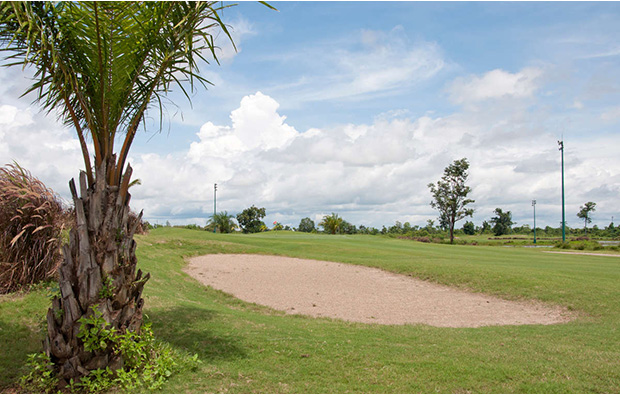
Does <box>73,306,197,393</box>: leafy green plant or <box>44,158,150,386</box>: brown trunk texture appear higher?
<box>44,158,150,386</box>: brown trunk texture

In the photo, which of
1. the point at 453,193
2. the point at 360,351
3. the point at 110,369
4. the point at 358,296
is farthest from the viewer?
the point at 453,193

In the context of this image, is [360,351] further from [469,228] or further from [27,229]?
[469,228]

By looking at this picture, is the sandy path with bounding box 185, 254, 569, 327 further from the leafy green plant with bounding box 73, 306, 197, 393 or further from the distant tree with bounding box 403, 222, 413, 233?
the distant tree with bounding box 403, 222, 413, 233

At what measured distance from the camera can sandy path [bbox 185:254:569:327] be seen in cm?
1202

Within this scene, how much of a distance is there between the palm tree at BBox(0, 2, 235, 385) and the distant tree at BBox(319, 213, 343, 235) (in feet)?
175

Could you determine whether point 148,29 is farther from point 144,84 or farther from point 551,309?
point 551,309

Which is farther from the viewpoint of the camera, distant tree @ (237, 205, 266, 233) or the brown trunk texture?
distant tree @ (237, 205, 266, 233)

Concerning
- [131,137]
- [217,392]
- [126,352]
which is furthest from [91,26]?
[217,392]

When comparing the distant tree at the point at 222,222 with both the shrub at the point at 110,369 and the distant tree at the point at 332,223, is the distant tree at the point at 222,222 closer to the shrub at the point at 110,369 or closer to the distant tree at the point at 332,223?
the distant tree at the point at 332,223

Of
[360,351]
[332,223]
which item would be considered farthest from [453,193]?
[360,351]

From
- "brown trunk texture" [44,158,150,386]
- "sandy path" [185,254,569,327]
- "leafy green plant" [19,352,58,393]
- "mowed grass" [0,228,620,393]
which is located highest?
Answer: "brown trunk texture" [44,158,150,386]

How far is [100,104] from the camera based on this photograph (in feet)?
18.1

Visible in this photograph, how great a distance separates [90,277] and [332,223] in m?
54.4

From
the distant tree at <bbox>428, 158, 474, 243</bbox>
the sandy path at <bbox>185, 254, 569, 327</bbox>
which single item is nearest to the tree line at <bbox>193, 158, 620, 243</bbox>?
the distant tree at <bbox>428, 158, 474, 243</bbox>
